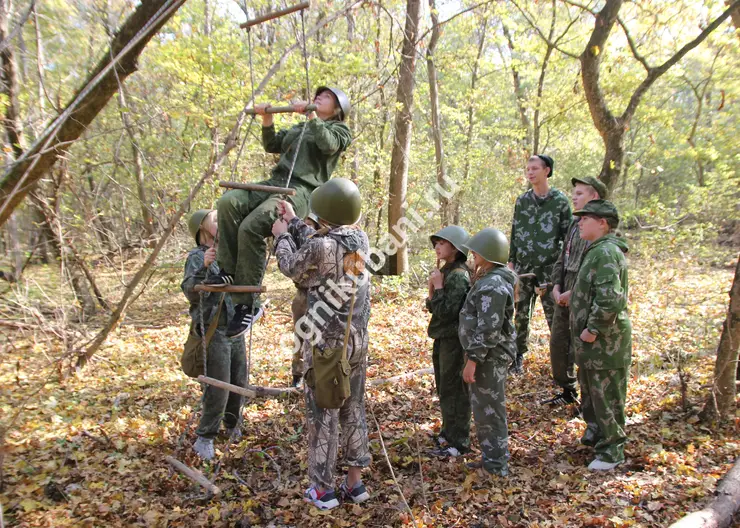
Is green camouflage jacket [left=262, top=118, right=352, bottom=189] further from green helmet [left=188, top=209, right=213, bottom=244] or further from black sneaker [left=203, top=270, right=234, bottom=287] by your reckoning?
black sneaker [left=203, top=270, right=234, bottom=287]

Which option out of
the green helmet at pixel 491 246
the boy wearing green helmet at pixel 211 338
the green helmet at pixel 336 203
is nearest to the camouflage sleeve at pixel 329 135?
the green helmet at pixel 336 203

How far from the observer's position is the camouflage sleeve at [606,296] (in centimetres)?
372

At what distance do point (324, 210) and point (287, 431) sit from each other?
2.78 m

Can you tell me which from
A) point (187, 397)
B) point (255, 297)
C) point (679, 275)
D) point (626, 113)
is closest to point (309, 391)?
point (255, 297)

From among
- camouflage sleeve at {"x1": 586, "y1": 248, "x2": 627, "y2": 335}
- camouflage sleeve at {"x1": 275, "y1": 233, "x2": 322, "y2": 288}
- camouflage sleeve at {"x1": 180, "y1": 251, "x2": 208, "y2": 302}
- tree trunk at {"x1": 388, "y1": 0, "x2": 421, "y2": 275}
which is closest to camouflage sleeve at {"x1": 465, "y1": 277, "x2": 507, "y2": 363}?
camouflage sleeve at {"x1": 586, "y1": 248, "x2": 627, "y2": 335}

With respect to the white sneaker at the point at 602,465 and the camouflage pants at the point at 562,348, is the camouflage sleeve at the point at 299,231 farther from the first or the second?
the white sneaker at the point at 602,465

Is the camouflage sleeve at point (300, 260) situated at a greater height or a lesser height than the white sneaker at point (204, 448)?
greater

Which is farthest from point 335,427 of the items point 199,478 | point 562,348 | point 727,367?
point 727,367

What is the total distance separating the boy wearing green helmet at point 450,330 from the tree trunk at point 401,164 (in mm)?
7093

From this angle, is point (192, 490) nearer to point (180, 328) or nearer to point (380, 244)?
point (180, 328)

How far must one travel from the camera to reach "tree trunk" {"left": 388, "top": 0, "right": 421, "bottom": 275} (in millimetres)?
10742

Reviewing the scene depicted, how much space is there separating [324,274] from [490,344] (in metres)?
1.50

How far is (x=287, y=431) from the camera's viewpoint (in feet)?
16.1

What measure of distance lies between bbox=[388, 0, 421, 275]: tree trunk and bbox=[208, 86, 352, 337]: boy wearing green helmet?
22.0ft
